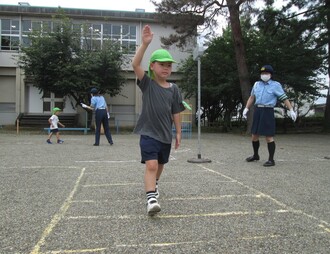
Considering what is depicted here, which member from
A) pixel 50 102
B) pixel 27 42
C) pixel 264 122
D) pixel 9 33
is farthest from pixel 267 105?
pixel 9 33

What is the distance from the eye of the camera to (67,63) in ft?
66.4

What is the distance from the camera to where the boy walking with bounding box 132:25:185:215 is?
411 cm

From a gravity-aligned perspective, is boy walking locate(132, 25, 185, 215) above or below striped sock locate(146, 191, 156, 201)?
Answer: above

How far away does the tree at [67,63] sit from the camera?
65.5 feet

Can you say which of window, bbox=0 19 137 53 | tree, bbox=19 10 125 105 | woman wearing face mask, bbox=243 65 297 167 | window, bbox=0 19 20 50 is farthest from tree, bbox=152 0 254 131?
window, bbox=0 19 20 50

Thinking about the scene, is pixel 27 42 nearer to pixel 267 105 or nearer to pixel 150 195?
pixel 267 105

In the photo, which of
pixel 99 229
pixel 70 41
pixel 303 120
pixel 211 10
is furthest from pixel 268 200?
pixel 303 120

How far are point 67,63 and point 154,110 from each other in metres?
17.1

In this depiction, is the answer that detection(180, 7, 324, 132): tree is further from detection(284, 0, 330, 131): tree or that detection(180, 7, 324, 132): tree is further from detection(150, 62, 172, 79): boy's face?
detection(150, 62, 172, 79): boy's face

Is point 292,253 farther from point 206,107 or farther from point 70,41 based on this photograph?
point 206,107

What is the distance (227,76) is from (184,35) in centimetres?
326

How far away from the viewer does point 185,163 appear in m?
7.98

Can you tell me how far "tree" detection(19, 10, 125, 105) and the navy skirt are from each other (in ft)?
45.2

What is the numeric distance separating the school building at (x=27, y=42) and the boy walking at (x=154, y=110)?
22593mm
